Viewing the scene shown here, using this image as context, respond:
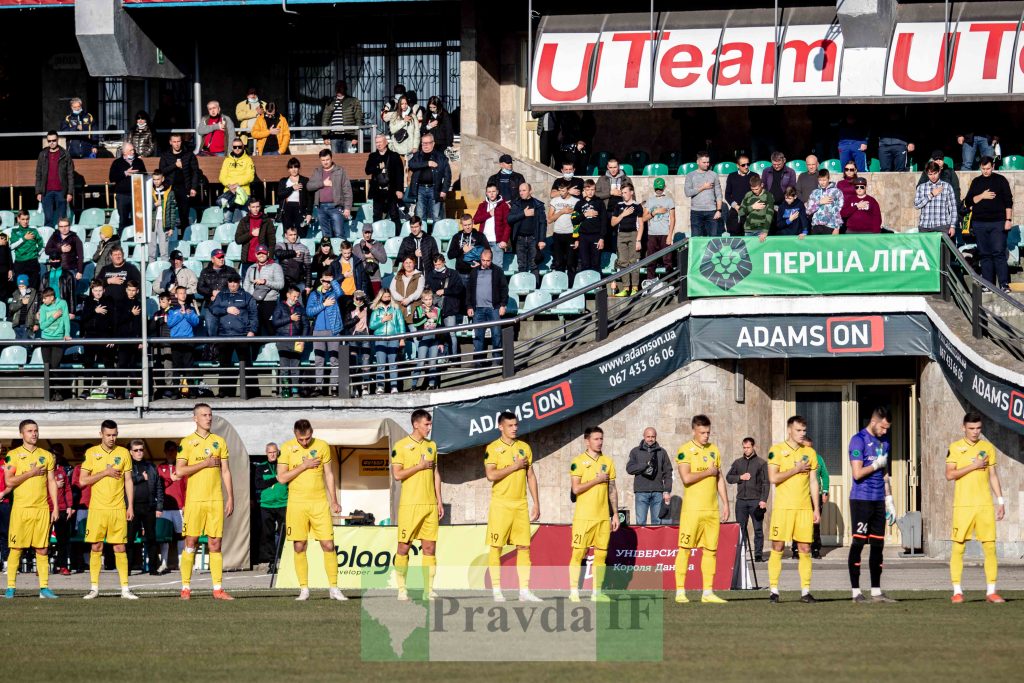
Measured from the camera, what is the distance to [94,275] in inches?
996

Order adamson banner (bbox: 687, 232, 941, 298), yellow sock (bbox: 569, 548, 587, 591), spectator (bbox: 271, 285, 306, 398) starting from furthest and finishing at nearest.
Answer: spectator (bbox: 271, 285, 306, 398)
adamson banner (bbox: 687, 232, 941, 298)
yellow sock (bbox: 569, 548, 587, 591)

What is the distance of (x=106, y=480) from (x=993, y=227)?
1238 centimetres

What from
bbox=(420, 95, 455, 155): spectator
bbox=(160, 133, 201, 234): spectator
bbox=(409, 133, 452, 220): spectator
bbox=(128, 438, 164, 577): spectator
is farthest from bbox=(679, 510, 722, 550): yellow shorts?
bbox=(160, 133, 201, 234): spectator

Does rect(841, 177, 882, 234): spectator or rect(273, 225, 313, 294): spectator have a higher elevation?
rect(841, 177, 882, 234): spectator

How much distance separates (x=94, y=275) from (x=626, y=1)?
427 inches

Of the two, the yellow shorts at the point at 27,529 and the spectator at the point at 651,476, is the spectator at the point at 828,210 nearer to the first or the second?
A: the spectator at the point at 651,476

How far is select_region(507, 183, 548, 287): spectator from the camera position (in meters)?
24.4

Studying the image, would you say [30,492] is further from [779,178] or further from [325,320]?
[779,178]

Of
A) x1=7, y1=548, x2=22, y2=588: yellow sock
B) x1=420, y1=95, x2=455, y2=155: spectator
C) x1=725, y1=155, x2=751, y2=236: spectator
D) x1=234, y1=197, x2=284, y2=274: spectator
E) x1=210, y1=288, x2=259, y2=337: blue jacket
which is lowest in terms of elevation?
x1=7, y1=548, x2=22, y2=588: yellow sock

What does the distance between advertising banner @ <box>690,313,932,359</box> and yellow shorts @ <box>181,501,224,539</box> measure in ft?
24.8

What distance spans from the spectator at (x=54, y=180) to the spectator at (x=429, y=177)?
19.3ft

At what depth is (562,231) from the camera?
2475 cm

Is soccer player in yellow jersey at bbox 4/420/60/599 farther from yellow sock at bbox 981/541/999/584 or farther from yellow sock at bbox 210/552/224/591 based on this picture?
yellow sock at bbox 981/541/999/584

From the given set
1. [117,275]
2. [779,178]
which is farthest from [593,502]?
[117,275]
